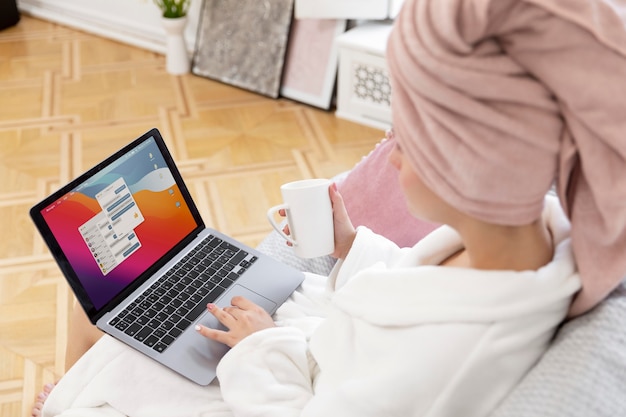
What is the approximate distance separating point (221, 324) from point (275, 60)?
2074 millimetres

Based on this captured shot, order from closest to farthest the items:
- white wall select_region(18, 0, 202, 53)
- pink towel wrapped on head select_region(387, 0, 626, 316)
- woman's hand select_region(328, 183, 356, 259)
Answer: pink towel wrapped on head select_region(387, 0, 626, 316), woman's hand select_region(328, 183, 356, 259), white wall select_region(18, 0, 202, 53)

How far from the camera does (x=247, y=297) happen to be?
1496 mm

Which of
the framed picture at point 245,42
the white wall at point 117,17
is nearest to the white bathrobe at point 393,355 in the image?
the framed picture at point 245,42

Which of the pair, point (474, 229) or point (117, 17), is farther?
point (117, 17)

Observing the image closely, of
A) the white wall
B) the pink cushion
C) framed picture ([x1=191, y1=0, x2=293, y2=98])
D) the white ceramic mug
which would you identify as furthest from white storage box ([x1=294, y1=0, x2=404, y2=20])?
the white ceramic mug

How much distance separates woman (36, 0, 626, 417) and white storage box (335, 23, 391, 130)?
76.0 inches

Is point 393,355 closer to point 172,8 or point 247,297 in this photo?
point 247,297

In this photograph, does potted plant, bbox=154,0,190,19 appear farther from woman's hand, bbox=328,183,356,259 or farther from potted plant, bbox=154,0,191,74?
woman's hand, bbox=328,183,356,259

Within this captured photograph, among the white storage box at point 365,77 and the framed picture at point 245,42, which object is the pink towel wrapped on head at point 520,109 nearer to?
the white storage box at point 365,77

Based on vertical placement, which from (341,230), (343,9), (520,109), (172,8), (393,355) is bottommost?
(172,8)

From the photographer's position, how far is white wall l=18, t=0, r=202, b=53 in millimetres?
3807

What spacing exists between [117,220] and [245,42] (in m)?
2.08

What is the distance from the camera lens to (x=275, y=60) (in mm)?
3330

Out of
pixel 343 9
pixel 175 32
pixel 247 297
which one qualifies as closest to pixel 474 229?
pixel 247 297
